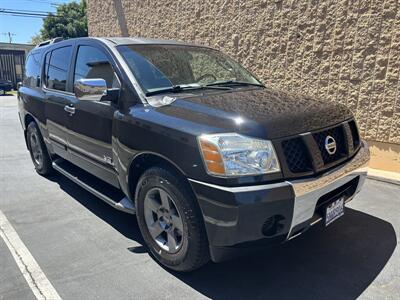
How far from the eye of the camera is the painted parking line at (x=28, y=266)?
9.04ft

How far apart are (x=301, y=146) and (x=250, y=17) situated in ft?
16.6

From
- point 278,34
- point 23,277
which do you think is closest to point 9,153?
point 23,277

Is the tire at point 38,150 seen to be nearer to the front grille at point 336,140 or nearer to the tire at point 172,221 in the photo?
the tire at point 172,221

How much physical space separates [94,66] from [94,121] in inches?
23.6

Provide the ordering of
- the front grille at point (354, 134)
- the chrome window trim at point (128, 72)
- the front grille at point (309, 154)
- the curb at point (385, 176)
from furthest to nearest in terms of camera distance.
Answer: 1. the curb at point (385, 176)
2. the front grille at point (354, 134)
3. the chrome window trim at point (128, 72)
4. the front grille at point (309, 154)

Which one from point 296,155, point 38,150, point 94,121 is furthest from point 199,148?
point 38,150

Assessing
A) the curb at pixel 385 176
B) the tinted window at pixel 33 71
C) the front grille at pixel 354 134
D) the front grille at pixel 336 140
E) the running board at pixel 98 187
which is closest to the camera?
the front grille at pixel 336 140

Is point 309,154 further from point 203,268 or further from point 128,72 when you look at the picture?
point 128,72

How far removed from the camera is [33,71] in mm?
5543

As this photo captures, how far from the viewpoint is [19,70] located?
128 feet

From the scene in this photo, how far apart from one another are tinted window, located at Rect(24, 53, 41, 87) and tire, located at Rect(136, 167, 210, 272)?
316 cm

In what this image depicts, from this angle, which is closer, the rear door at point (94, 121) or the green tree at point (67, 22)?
the rear door at point (94, 121)

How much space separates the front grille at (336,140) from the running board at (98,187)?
1709 mm

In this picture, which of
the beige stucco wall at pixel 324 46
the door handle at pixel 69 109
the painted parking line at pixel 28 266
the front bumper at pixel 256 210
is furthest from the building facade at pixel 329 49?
the painted parking line at pixel 28 266
